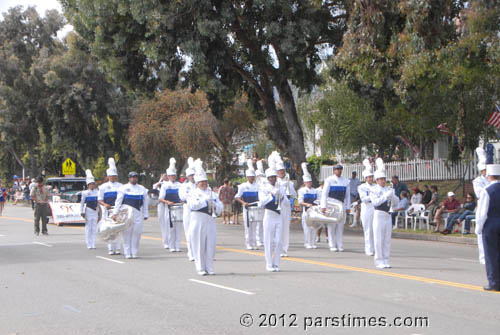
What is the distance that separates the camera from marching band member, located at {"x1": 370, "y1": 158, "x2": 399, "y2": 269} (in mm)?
12695

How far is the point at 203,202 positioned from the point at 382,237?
12.2 feet

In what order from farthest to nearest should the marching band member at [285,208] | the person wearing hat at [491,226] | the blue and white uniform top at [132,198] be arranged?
the blue and white uniform top at [132,198] < the marching band member at [285,208] < the person wearing hat at [491,226]

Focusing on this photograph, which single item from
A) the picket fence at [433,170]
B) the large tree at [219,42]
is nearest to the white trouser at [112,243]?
the large tree at [219,42]

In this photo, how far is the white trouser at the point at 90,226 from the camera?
17.4 metres

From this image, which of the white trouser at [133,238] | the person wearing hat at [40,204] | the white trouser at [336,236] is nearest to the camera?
the white trouser at [133,238]

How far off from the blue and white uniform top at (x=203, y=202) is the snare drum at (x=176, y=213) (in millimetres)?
4203

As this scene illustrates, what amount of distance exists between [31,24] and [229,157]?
24.2m

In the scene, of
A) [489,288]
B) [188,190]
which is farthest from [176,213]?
[489,288]

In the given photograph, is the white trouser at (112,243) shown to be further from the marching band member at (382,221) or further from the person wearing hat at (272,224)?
the marching band member at (382,221)

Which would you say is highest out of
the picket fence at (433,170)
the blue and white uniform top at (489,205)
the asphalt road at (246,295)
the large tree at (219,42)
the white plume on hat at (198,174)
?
the large tree at (219,42)

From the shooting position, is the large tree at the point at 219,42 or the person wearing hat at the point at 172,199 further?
the large tree at the point at 219,42

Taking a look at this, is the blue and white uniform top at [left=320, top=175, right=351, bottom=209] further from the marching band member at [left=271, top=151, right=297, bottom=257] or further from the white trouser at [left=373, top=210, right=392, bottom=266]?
the white trouser at [left=373, top=210, right=392, bottom=266]

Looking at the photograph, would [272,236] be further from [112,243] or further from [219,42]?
[219,42]

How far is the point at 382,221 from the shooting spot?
12836 millimetres
